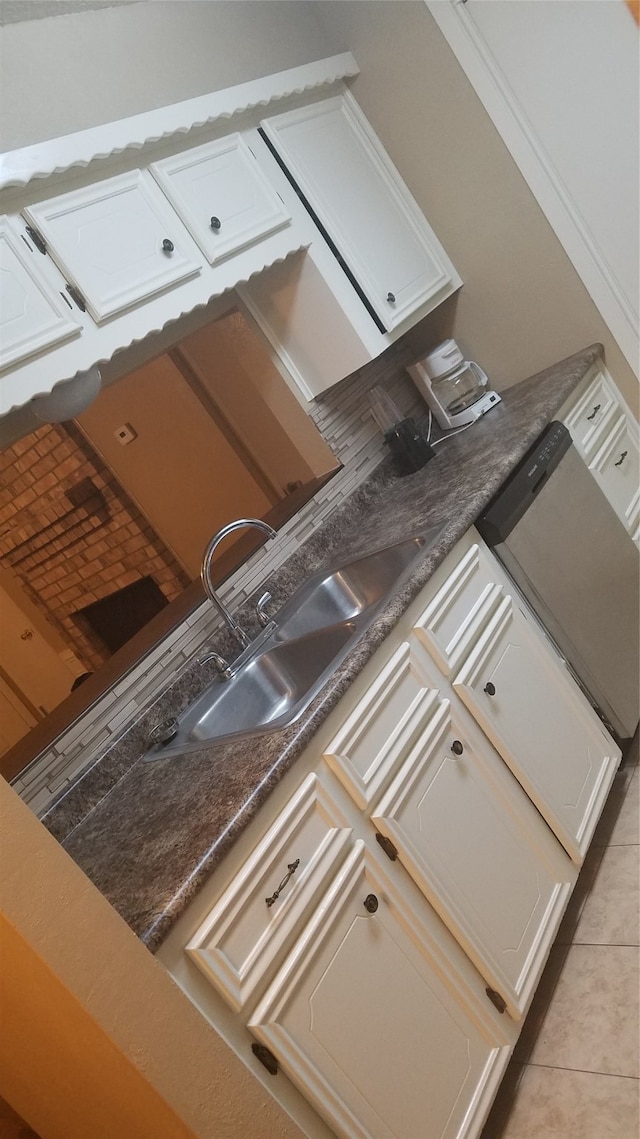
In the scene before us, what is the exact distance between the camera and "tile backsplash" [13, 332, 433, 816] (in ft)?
6.36

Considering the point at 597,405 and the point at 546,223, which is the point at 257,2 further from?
the point at 597,405

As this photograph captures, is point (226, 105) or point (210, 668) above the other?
point (226, 105)

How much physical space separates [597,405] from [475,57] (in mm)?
1156

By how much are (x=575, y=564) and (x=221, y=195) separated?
1.40m

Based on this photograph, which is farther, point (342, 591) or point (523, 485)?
point (342, 591)

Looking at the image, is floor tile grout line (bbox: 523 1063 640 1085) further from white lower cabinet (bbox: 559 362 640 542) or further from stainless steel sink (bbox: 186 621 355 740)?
white lower cabinet (bbox: 559 362 640 542)

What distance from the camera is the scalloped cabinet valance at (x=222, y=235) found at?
183 centimetres

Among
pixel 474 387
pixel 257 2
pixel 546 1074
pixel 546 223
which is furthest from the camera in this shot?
pixel 474 387

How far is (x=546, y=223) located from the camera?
2857mm

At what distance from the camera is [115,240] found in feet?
6.57

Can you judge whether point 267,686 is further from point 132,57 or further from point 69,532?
point 132,57

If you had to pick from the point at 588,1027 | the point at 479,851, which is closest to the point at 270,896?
the point at 479,851

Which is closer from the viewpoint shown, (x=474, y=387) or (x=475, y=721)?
(x=475, y=721)

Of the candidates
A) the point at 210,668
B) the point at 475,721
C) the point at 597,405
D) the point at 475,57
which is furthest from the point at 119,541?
the point at 475,57
